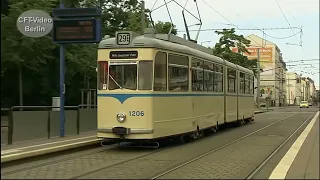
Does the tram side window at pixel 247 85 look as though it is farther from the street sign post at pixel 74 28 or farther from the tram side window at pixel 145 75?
the tram side window at pixel 145 75

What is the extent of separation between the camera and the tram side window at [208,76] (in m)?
19.1

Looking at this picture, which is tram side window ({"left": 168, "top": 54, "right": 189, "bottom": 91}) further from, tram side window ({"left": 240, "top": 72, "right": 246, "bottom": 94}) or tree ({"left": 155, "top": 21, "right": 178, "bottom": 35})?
tree ({"left": 155, "top": 21, "right": 178, "bottom": 35})

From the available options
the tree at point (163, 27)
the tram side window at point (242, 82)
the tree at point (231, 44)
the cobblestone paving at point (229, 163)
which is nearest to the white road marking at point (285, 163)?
the cobblestone paving at point (229, 163)

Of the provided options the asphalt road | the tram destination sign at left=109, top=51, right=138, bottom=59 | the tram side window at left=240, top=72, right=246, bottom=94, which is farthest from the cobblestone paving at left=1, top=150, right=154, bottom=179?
the tram side window at left=240, top=72, right=246, bottom=94

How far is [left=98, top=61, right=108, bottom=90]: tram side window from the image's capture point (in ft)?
49.0

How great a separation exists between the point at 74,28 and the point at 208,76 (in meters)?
5.86

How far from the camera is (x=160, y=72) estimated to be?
14945 millimetres

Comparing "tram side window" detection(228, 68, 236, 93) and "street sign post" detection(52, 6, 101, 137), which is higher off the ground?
"street sign post" detection(52, 6, 101, 137)

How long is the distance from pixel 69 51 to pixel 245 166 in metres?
14.2

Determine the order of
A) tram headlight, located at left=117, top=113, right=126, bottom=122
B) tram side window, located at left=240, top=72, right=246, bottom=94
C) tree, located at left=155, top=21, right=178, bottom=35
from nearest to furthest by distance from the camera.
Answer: tram headlight, located at left=117, top=113, right=126, bottom=122 < tram side window, located at left=240, top=72, right=246, bottom=94 < tree, located at left=155, top=21, right=178, bottom=35

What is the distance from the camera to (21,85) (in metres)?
15.1

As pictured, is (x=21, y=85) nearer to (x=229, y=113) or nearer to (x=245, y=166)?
(x=245, y=166)

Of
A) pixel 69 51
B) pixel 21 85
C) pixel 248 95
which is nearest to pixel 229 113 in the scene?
pixel 248 95

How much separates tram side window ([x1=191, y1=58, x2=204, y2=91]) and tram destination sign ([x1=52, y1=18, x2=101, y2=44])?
3.60m
